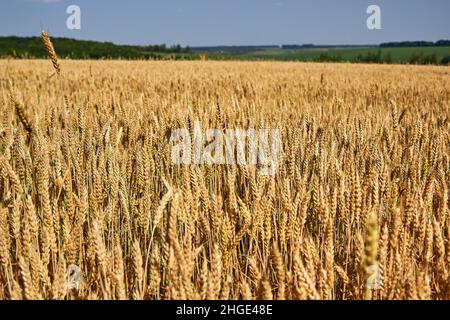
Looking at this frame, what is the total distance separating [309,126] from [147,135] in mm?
1204

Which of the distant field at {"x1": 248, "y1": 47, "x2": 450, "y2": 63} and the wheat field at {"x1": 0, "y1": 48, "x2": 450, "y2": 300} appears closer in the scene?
the wheat field at {"x1": 0, "y1": 48, "x2": 450, "y2": 300}

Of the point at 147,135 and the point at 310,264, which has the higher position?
the point at 147,135

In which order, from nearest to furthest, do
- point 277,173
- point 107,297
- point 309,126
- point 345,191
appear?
point 107,297, point 345,191, point 277,173, point 309,126

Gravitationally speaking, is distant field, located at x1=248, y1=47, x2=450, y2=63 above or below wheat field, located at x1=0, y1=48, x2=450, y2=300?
above

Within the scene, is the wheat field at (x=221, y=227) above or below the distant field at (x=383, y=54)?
below

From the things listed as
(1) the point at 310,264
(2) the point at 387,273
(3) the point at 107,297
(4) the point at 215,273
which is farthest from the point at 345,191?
(3) the point at 107,297

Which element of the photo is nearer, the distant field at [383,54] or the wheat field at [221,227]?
the wheat field at [221,227]

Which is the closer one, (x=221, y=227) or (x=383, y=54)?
(x=221, y=227)

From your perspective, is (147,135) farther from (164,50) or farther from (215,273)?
(164,50)

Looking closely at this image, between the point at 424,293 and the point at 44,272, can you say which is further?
the point at 44,272

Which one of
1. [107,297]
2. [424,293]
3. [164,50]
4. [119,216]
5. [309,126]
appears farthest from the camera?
[164,50]

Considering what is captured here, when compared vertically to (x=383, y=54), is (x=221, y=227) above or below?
below
